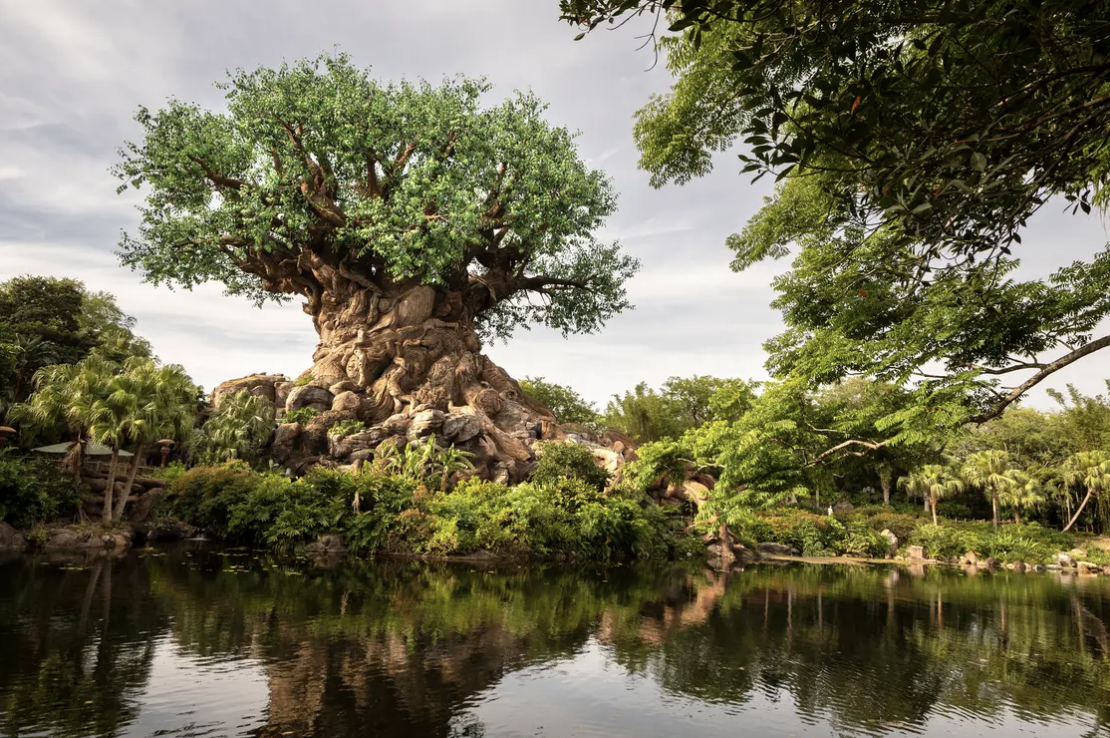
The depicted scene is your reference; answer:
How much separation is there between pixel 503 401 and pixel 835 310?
2495 centimetres

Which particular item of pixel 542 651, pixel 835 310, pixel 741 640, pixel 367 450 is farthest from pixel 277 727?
pixel 367 450

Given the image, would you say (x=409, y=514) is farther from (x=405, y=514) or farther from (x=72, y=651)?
(x=72, y=651)

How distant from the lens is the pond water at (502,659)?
637 centimetres

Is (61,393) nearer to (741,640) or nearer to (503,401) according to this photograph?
(503,401)

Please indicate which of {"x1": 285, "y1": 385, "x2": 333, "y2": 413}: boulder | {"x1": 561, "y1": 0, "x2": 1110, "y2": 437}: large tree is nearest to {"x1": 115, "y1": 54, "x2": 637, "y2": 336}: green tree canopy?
{"x1": 285, "y1": 385, "x2": 333, "y2": 413}: boulder

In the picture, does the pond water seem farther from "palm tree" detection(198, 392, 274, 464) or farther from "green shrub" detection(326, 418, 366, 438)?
"green shrub" detection(326, 418, 366, 438)

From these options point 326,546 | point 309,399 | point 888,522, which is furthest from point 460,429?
point 888,522

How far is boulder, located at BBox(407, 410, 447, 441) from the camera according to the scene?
28.4 meters

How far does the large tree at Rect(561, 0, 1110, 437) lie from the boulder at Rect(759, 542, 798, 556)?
18.4 meters

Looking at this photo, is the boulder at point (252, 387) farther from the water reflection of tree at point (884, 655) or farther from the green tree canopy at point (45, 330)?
the water reflection of tree at point (884, 655)

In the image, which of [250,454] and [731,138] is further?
[250,454]

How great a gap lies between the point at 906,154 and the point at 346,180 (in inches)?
1393

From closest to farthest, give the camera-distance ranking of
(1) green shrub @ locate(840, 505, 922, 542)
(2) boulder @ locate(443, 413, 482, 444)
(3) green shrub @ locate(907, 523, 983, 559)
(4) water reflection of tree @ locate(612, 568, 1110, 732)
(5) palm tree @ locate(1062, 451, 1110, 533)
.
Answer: (4) water reflection of tree @ locate(612, 568, 1110, 732), (2) boulder @ locate(443, 413, 482, 444), (3) green shrub @ locate(907, 523, 983, 559), (1) green shrub @ locate(840, 505, 922, 542), (5) palm tree @ locate(1062, 451, 1110, 533)

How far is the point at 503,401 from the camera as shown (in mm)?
33594
